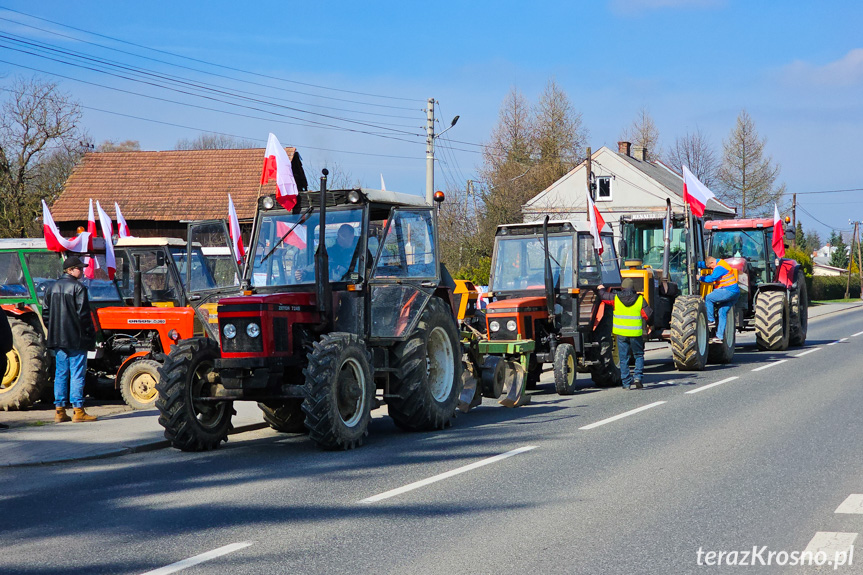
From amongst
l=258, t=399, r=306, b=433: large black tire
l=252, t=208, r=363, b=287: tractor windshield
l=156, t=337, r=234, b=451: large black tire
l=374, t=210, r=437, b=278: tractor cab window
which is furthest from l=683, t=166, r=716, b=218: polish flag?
l=156, t=337, r=234, b=451: large black tire

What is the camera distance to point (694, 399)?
43.9 feet

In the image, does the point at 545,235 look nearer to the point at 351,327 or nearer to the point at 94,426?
the point at 351,327

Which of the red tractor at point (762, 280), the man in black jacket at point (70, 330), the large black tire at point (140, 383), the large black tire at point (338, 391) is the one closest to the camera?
the large black tire at point (338, 391)

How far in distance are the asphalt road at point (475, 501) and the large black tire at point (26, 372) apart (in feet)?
12.7

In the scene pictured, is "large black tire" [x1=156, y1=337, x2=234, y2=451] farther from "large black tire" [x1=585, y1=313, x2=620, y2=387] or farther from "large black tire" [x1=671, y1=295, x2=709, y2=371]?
"large black tire" [x1=671, y1=295, x2=709, y2=371]

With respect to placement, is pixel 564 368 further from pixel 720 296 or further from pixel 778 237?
pixel 778 237

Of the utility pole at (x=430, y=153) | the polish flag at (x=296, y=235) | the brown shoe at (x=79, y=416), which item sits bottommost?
the brown shoe at (x=79, y=416)

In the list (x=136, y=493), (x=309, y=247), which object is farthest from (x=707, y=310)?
(x=136, y=493)

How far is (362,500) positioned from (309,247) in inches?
149

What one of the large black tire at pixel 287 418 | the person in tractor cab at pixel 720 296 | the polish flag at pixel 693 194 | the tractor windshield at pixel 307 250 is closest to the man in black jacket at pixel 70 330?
the large black tire at pixel 287 418

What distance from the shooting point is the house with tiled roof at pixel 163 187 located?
127 ft

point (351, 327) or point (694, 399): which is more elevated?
point (351, 327)

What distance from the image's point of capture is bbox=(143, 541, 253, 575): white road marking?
539 cm

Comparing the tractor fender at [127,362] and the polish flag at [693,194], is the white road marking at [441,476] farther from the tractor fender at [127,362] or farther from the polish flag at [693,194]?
the polish flag at [693,194]
